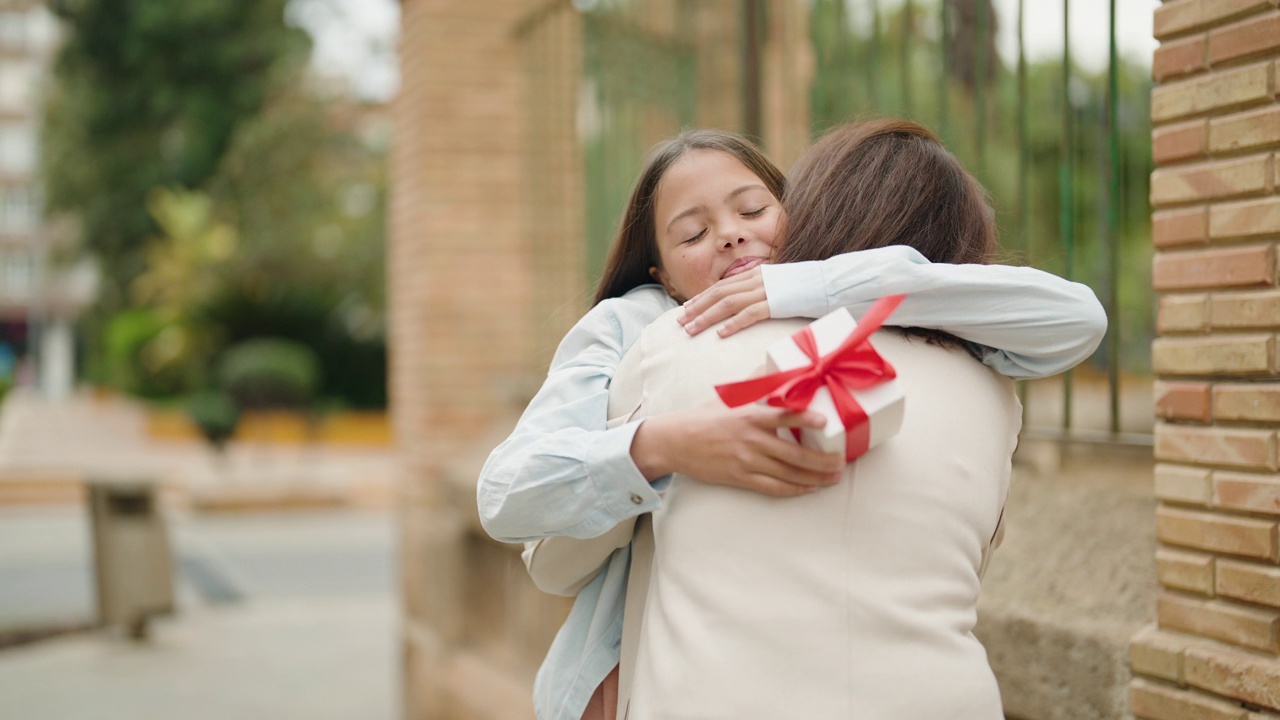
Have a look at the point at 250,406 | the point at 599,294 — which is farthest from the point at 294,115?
the point at 599,294

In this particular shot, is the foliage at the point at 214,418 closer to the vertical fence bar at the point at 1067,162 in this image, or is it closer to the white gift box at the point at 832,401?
the vertical fence bar at the point at 1067,162

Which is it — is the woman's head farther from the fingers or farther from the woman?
the fingers

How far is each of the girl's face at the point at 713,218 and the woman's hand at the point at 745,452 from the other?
38cm

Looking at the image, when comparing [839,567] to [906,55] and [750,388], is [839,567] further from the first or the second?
[906,55]

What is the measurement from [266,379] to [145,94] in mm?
10912

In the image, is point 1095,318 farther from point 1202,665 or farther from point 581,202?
point 581,202

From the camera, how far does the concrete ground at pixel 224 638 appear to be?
21.3 ft

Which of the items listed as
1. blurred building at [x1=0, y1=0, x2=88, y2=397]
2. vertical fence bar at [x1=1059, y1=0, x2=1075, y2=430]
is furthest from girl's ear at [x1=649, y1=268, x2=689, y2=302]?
blurred building at [x1=0, y1=0, x2=88, y2=397]

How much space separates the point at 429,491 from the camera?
18.7 ft

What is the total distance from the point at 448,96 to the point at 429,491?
6.54ft

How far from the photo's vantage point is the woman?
52.6 inches

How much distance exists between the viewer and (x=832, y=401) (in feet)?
4.24

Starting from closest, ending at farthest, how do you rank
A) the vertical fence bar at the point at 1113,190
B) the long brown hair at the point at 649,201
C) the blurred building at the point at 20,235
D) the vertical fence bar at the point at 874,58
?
the long brown hair at the point at 649,201 → the vertical fence bar at the point at 1113,190 → the vertical fence bar at the point at 874,58 → the blurred building at the point at 20,235

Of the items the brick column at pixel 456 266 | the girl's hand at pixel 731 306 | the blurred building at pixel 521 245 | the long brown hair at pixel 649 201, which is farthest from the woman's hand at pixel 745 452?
the brick column at pixel 456 266
